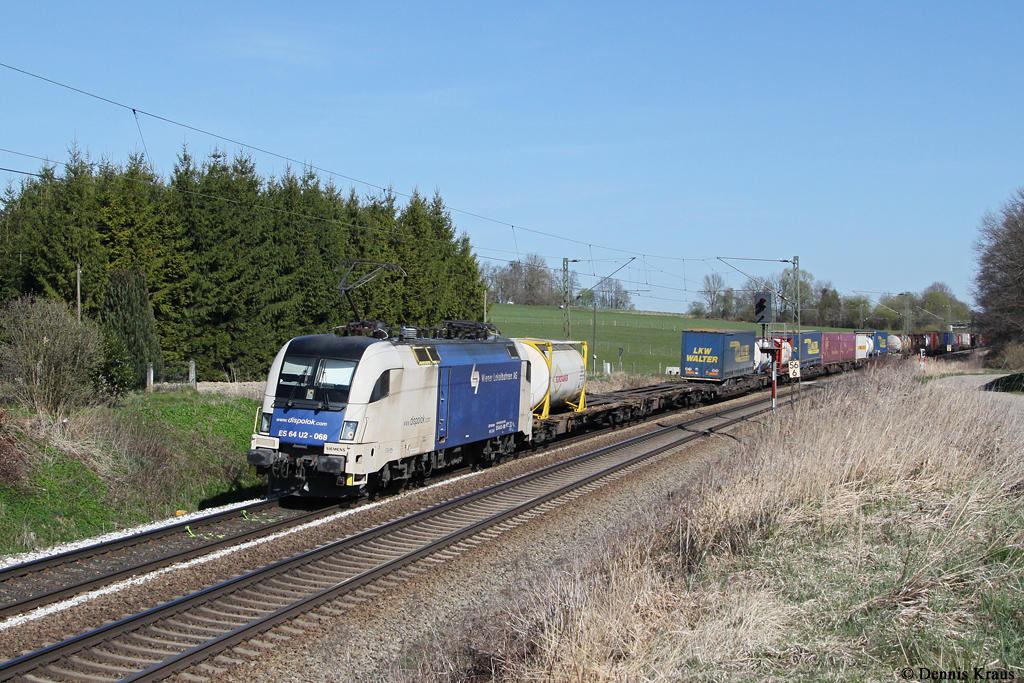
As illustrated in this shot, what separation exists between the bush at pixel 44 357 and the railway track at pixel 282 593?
367 inches

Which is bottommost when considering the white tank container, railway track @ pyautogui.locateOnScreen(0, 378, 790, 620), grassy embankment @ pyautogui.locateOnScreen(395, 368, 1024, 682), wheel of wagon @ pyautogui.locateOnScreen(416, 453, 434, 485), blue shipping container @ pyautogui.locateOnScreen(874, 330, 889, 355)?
railway track @ pyautogui.locateOnScreen(0, 378, 790, 620)

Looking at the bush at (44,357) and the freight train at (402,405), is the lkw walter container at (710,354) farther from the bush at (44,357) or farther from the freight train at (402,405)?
the bush at (44,357)

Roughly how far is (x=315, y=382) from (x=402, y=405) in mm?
1602

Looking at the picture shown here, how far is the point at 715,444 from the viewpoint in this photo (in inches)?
819

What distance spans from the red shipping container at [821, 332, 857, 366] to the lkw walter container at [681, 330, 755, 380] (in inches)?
573

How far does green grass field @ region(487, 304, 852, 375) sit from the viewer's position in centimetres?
6304

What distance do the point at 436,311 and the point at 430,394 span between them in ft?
86.4

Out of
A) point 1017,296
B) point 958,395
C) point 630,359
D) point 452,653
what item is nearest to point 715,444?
point 958,395

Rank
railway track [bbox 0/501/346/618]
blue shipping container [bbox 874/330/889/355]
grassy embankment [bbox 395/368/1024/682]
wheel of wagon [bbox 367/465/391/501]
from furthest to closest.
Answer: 1. blue shipping container [bbox 874/330/889/355]
2. wheel of wagon [bbox 367/465/391/501]
3. railway track [bbox 0/501/346/618]
4. grassy embankment [bbox 395/368/1024/682]

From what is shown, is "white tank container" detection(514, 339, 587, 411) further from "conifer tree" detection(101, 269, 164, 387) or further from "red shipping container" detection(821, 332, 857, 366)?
"red shipping container" detection(821, 332, 857, 366)

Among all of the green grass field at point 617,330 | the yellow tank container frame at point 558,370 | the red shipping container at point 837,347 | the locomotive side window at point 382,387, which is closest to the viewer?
the locomotive side window at point 382,387

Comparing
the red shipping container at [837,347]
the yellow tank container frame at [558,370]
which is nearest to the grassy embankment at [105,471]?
the yellow tank container frame at [558,370]

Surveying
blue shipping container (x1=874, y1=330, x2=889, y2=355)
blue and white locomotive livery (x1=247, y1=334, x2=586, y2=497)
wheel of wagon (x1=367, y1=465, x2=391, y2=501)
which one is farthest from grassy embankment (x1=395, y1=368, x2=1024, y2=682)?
blue shipping container (x1=874, y1=330, x2=889, y2=355)

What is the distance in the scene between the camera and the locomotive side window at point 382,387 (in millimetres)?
12477
